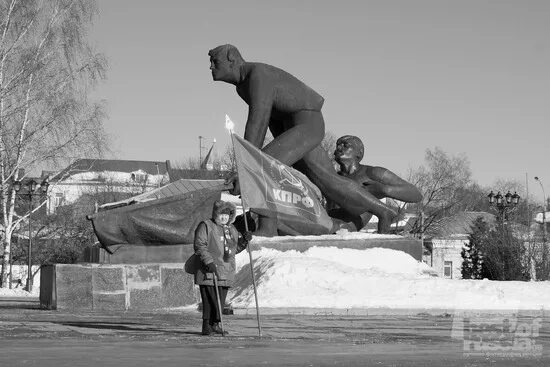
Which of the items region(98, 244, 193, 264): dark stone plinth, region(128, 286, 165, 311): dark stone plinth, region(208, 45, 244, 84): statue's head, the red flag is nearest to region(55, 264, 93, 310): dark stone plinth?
region(128, 286, 165, 311): dark stone plinth

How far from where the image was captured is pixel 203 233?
1092 cm

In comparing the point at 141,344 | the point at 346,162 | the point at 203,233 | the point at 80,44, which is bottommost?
the point at 141,344

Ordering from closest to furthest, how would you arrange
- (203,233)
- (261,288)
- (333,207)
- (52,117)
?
(203,233)
(261,288)
(333,207)
(52,117)

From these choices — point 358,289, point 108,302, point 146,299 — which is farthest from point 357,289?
point 108,302

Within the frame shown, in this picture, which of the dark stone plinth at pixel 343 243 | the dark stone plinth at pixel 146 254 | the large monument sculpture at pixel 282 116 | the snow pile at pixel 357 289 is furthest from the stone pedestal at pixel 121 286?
the large monument sculpture at pixel 282 116

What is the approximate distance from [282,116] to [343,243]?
2.41m

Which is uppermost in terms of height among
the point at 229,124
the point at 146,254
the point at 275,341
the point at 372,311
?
the point at 229,124

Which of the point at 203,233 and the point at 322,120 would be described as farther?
the point at 322,120

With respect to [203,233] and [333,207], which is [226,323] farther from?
[333,207]

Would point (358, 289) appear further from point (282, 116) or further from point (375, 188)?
point (375, 188)

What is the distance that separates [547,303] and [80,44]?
23295 millimetres

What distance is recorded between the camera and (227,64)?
1875 cm

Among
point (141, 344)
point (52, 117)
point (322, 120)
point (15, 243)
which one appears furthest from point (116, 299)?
point (15, 243)

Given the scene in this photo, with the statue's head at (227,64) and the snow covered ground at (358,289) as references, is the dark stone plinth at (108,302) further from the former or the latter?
the statue's head at (227,64)
